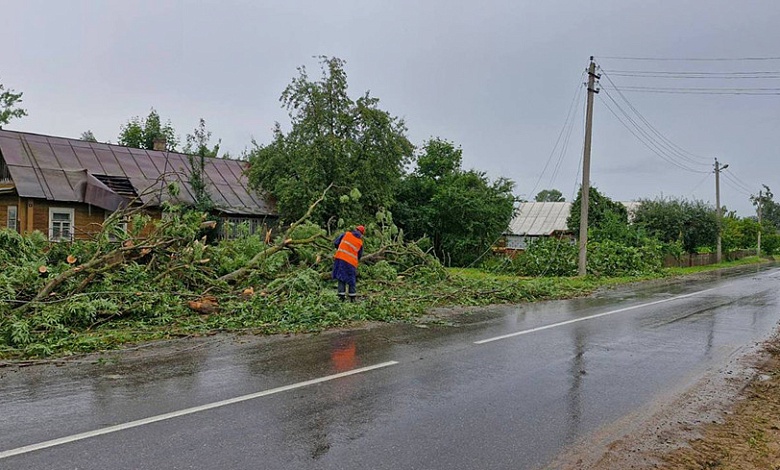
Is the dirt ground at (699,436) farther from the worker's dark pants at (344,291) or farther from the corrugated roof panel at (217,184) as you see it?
the corrugated roof panel at (217,184)

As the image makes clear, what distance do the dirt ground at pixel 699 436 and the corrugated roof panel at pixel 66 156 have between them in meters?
25.5

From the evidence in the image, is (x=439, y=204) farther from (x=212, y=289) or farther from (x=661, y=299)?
(x=212, y=289)

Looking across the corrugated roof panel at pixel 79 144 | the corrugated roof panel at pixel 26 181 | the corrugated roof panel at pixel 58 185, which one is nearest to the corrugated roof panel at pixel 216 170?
the corrugated roof panel at pixel 79 144

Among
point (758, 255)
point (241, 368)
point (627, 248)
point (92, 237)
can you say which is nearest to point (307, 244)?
point (92, 237)

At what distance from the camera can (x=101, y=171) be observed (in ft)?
83.8

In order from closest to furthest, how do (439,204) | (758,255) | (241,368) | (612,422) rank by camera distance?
(612,422) → (241,368) → (439,204) → (758,255)

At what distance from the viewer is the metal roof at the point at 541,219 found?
4893 centimetres

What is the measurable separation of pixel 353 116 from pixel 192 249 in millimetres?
12888

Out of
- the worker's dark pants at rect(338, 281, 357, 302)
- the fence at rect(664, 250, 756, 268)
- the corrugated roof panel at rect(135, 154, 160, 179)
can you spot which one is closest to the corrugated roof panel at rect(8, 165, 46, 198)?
the corrugated roof panel at rect(135, 154, 160, 179)

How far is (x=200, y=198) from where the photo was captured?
81.1ft

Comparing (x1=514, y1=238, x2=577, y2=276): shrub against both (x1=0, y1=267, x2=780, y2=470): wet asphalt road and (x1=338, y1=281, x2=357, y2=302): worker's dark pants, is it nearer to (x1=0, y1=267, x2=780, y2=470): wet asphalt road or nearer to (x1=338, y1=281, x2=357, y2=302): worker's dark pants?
(x1=338, y1=281, x2=357, y2=302): worker's dark pants

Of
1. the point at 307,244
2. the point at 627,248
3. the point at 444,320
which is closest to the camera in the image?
the point at 444,320

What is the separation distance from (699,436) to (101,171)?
26181 mm

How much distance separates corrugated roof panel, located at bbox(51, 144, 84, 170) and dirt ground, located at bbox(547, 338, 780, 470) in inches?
1005
